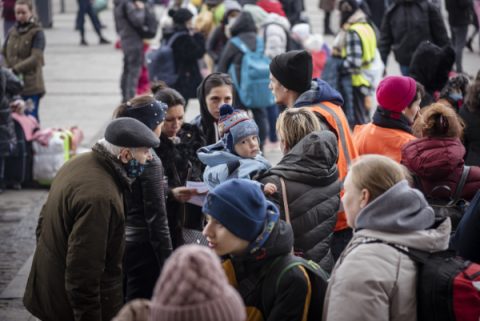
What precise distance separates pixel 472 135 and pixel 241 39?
471 cm

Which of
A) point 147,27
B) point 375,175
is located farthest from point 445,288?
point 147,27

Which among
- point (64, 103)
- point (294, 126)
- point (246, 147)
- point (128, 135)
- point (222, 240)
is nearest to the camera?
point (222, 240)

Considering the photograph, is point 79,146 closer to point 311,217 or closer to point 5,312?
point 5,312

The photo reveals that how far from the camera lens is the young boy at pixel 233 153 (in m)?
5.40

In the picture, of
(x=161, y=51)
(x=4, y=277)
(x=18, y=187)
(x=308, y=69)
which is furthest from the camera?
(x=161, y=51)

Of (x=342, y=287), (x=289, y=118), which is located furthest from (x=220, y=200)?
(x=289, y=118)

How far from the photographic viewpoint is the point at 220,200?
3.88m

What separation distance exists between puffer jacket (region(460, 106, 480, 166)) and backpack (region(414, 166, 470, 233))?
119cm

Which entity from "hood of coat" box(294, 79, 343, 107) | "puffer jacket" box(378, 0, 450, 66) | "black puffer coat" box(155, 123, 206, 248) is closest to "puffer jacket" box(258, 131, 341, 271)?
"hood of coat" box(294, 79, 343, 107)

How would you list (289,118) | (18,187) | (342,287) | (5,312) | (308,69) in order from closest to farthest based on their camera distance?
(342,287) → (289,118) → (308,69) → (5,312) → (18,187)

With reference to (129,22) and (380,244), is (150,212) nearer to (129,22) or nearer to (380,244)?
(380,244)

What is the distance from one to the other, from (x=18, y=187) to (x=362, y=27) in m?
4.22

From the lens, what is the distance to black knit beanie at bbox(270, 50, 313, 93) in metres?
6.12

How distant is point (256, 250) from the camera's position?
3.93 m
